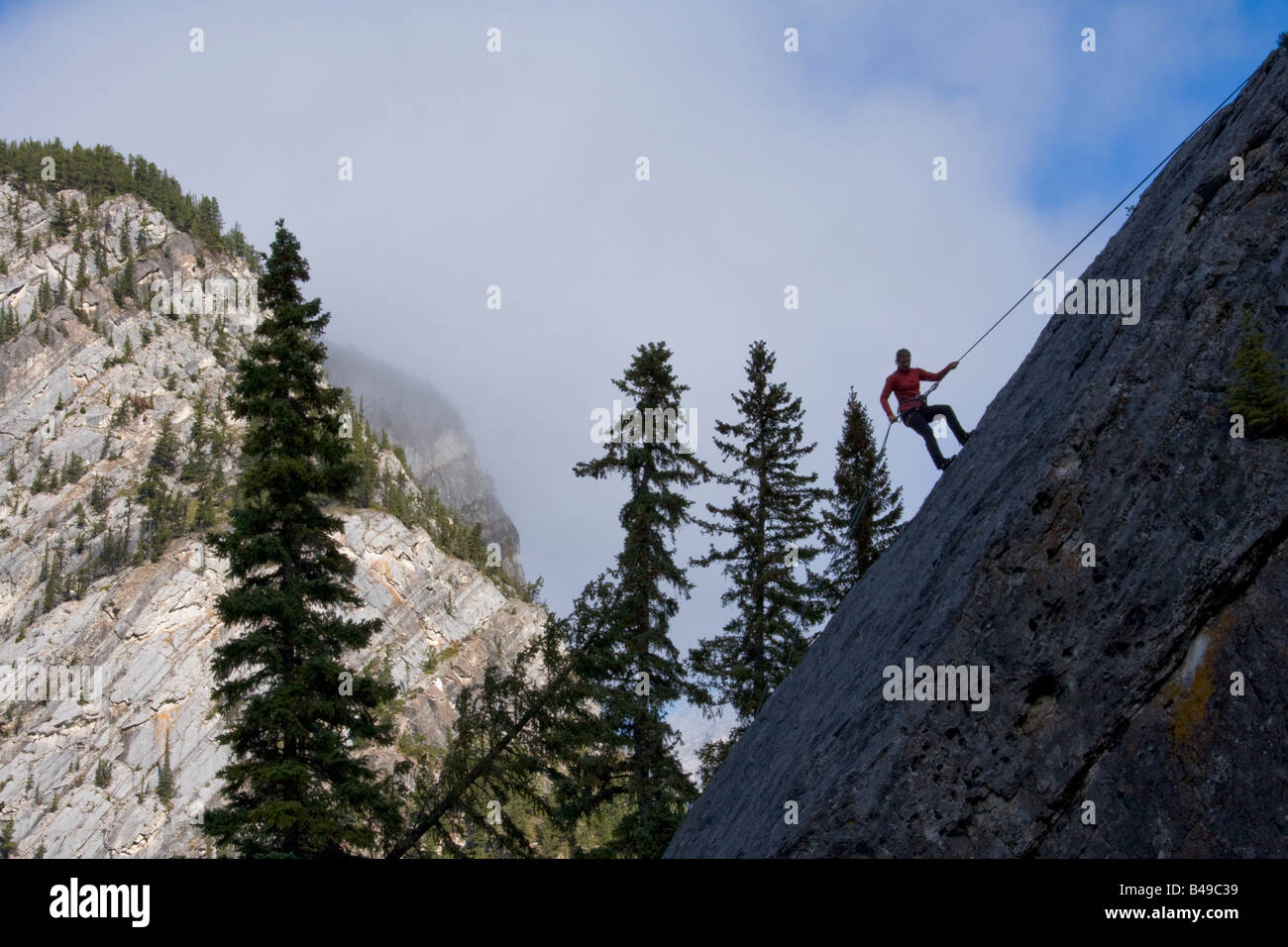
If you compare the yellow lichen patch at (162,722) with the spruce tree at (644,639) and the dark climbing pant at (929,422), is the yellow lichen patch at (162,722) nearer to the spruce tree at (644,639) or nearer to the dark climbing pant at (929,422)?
the spruce tree at (644,639)

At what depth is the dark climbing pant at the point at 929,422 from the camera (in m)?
12.0

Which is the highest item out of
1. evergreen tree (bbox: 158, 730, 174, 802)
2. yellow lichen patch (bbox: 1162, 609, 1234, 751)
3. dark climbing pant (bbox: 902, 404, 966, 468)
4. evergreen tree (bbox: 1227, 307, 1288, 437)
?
dark climbing pant (bbox: 902, 404, 966, 468)

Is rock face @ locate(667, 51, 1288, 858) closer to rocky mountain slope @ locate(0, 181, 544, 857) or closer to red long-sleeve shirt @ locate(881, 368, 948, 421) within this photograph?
red long-sleeve shirt @ locate(881, 368, 948, 421)

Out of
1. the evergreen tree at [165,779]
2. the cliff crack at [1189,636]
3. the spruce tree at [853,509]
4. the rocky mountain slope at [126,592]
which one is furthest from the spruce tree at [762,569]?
the evergreen tree at [165,779]

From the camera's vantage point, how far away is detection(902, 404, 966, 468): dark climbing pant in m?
12.0

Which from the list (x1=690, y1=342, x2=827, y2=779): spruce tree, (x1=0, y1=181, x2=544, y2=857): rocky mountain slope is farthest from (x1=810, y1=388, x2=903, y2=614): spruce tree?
(x1=0, y1=181, x2=544, y2=857): rocky mountain slope

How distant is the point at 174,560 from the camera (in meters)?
146

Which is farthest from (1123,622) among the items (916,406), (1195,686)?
(916,406)

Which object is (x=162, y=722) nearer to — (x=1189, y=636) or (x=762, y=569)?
(x=762, y=569)

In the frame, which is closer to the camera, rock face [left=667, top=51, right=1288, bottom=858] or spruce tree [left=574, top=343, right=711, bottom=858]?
rock face [left=667, top=51, right=1288, bottom=858]

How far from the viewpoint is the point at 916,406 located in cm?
1191

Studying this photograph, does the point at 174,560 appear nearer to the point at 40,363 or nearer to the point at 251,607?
the point at 40,363

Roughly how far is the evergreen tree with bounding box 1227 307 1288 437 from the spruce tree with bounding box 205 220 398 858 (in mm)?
13532
